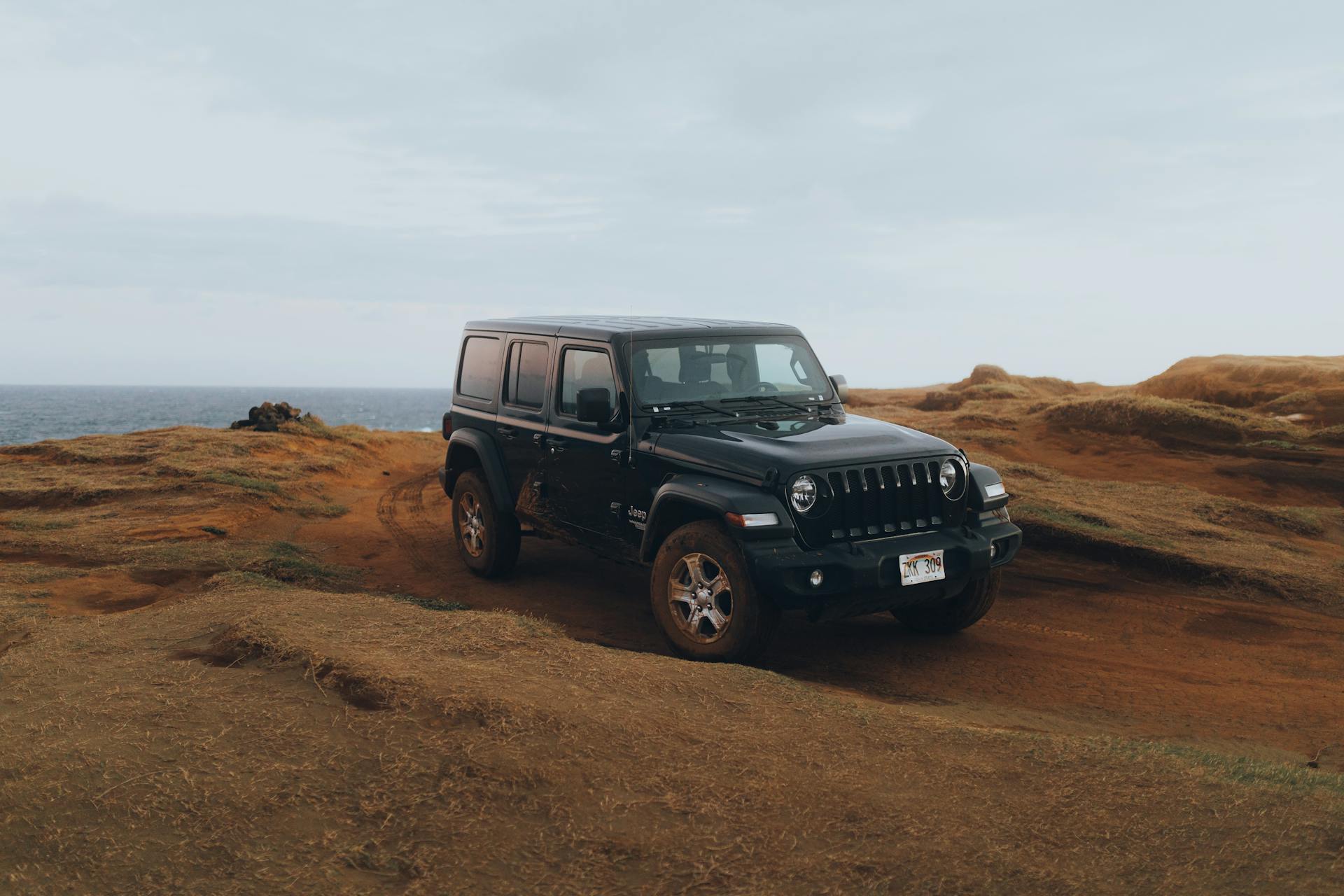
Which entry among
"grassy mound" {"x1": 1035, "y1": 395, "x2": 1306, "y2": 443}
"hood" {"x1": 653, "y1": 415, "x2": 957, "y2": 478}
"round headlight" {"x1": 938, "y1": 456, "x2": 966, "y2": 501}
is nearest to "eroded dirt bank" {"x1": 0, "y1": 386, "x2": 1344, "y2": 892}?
"round headlight" {"x1": 938, "y1": 456, "x2": 966, "y2": 501}

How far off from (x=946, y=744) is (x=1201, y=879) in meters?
1.20

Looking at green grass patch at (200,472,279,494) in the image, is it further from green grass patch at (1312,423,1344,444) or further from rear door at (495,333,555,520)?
green grass patch at (1312,423,1344,444)

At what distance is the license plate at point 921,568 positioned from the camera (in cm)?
584

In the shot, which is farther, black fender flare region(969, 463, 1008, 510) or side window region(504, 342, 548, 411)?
side window region(504, 342, 548, 411)

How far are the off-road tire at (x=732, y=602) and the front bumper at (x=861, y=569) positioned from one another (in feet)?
0.36

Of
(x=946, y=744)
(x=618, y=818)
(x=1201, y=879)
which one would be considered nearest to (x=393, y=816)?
(x=618, y=818)

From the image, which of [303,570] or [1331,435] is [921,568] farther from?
[1331,435]

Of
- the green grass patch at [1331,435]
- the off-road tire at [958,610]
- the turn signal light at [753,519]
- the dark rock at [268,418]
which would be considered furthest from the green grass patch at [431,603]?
the green grass patch at [1331,435]

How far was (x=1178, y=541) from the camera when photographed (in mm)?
9344

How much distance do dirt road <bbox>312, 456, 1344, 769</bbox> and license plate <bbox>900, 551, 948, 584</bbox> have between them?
0.65m

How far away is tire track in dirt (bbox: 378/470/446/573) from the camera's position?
379 inches

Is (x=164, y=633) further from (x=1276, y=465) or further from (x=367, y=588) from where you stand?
(x=1276, y=465)

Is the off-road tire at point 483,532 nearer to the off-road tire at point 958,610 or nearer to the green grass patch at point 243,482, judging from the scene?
the off-road tire at point 958,610

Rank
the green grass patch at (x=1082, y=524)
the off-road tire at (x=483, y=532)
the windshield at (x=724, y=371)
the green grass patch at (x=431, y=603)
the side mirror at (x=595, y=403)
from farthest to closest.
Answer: the green grass patch at (x=1082, y=524) → the off-road tire at (x=483, y=532) → the green grass patch at (x=431, y=603) → the windshield at (x=724, y=371) → the side mirror at (x=595, y=403)
